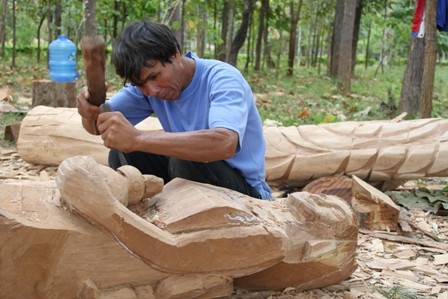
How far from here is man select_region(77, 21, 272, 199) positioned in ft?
7.63

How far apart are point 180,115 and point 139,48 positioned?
0.44 m

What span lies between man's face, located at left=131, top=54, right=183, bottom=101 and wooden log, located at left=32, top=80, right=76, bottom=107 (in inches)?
146

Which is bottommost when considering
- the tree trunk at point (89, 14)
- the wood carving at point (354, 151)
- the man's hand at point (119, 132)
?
the wood carving at point (354, 151)

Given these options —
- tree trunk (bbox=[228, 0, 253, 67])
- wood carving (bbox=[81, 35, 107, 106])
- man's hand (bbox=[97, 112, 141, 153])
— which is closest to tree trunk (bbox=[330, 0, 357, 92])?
tree trunk (bbox=[228, 0, 253, 67])

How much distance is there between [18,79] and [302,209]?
8.23 meters

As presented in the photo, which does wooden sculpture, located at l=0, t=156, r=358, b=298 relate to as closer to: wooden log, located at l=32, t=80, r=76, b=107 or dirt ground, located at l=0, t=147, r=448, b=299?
dirt ground, located at l=0, t=147, r=448, b=299

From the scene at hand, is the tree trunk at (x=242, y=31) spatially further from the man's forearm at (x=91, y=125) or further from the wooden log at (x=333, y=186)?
the man's forearm at (x=91, y=125)

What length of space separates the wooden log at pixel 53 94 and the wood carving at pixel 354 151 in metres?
1.70

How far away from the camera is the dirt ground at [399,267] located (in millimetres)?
2709

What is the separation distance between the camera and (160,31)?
2.53 metres

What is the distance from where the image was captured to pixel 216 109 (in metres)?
2.42

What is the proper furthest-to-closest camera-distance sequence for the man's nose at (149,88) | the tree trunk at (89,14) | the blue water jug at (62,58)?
the blue water jug at (62,58) < the tree trunk at (89,14) < the man's nose at (149,88)

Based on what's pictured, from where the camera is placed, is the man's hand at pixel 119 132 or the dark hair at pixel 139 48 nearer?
the man's hand at pixel 119 132

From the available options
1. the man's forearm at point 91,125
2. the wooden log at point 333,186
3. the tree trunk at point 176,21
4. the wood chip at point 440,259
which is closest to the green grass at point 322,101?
the tree trunk at point 176,21
